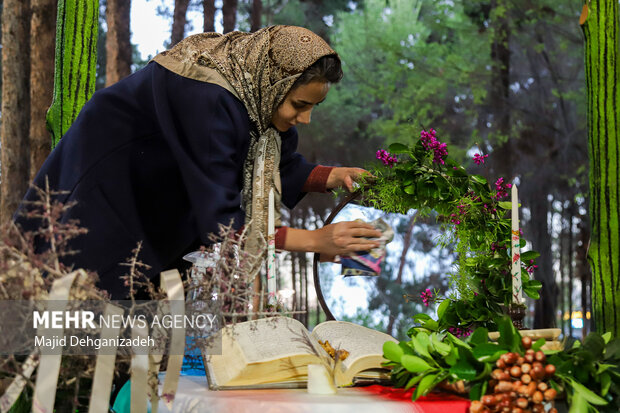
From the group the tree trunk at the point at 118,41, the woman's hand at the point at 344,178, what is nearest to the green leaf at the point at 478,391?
the woman's hand at the point at 344,178

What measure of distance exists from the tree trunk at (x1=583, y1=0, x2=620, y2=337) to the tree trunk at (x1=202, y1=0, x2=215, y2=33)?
390 centimetres

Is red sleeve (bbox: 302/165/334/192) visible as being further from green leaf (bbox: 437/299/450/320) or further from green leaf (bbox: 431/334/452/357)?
green leaf (bbox: 431/334/452/357)

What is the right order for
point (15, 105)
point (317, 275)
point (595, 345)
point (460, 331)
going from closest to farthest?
point (595, 345) → point (460, 331) → point (317, 275) → point (15, 105)

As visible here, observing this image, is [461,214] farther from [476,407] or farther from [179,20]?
[179,20]

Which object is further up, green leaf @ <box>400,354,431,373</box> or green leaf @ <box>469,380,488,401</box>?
green leaf @ <box>400,354,431,373</box>

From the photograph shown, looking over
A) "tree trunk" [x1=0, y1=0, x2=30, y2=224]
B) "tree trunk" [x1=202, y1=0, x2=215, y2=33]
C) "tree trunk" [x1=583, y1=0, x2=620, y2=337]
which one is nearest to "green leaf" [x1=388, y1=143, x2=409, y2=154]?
"tree trunk" [x1=583, y1=0, x2=620, y2=337]

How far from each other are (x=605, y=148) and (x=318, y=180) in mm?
1144

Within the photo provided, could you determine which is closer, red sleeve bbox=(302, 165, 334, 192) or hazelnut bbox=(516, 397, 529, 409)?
hazelnut bbox=(516, 397, 529, 409)

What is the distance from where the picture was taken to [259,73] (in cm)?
155

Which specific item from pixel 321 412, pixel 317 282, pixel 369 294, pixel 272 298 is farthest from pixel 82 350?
pixel 369 294

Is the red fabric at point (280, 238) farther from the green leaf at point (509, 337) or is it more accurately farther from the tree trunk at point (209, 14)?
the tree trunk at point (209, 14)

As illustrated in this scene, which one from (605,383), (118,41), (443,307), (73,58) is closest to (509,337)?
(605,383)

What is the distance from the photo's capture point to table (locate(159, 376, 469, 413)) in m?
0.83

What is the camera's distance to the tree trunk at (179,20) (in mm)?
5619
